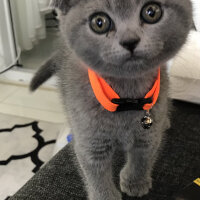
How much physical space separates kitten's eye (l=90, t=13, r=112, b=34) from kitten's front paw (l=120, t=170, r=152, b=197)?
47cm

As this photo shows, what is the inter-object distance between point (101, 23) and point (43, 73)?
0.50 m

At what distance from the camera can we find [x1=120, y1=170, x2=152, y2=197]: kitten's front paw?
0.78m

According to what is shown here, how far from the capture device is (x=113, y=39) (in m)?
0.49

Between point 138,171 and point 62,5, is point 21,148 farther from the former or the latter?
point 62,5

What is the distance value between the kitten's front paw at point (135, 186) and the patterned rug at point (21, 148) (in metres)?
0.65

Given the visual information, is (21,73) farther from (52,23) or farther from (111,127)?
(111,127)

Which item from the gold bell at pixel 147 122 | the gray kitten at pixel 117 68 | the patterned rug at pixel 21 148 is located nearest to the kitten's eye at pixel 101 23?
the gray kitten at pixel 117 68

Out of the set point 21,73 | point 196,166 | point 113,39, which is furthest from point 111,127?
point 21,73

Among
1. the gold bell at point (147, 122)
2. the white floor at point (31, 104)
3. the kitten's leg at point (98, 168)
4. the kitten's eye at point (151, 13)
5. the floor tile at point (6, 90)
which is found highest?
the kitten's eye at point (151, 13)

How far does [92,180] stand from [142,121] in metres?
0.21

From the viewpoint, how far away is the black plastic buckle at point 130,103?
0.62 meters

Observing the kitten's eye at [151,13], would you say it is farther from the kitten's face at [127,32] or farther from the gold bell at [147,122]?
the gold bell at [147,122]

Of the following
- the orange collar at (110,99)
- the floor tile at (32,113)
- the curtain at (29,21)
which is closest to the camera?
the orange collar at (110,99)

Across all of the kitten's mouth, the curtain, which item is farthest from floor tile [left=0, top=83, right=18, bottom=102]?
the kitten's mouth
